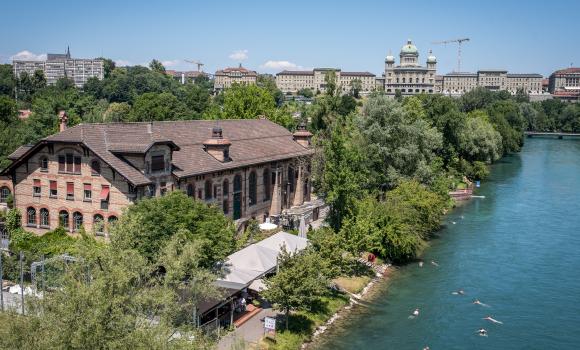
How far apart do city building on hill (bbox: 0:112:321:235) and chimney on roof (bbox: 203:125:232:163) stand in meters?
0.07

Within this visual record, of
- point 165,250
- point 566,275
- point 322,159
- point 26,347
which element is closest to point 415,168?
point 322,159

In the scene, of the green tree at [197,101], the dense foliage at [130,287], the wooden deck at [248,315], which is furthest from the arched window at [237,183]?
the green tree at [197,101]

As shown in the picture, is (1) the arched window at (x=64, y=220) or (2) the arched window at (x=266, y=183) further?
(2) the arched window at (x=266, y=183)

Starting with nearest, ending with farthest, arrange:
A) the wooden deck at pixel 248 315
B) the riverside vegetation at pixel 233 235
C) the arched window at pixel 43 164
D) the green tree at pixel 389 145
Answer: the riverside vegetation at pixel 233 235, the wooden deck at pixel 248 315, the arched window at pixel 43 164, the green tree at pixel 389 145

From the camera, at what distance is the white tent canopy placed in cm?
3462

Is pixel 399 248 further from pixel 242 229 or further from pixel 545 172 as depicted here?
pixel 545 172

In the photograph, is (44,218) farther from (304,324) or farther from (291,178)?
(291,178)

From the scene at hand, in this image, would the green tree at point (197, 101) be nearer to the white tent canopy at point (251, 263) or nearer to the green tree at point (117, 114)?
the green tree at point (117, 114)

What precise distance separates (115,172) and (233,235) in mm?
8994

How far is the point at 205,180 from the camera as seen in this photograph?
46.9 meters

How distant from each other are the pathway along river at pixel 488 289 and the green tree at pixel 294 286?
288 centimetres

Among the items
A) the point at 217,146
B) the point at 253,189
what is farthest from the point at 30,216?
the point at 253,189

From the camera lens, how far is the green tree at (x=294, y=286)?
110 ft

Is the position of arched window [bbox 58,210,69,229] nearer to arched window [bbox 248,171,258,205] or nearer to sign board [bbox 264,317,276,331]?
arched window [bbox 248,171,258,205]
